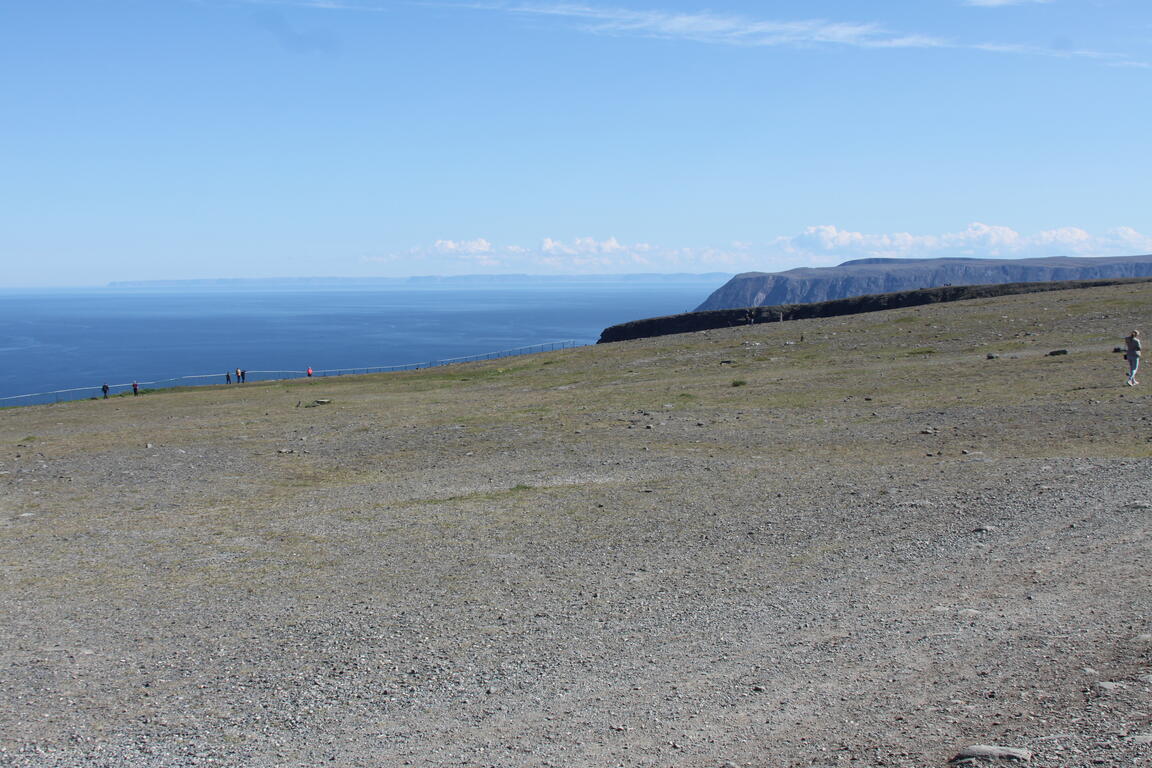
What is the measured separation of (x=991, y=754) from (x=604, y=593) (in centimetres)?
510

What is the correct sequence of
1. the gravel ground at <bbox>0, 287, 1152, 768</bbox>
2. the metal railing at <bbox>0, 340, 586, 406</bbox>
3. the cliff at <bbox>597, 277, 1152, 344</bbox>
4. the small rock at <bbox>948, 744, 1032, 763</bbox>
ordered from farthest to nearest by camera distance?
the cliff at <bbox>597, 277, 1152, 344</bbox>, the metal railing at <bbox>0, 340, 586, 406</bbox>, the gravel ground at <bbox>0, 287, 1152, 768</bbox>, the small rock at <bbox>948, 744, 1032, 763</bbox>

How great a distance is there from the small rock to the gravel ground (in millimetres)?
102

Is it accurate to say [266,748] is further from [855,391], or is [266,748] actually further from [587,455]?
[855,391]

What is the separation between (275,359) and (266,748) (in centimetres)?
16332

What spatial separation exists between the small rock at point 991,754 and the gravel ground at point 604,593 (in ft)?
0.33

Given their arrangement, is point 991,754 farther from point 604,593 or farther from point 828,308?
point 828,308

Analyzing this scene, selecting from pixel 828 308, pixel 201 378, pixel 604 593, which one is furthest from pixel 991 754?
pixel 201 378

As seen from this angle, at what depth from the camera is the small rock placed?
19.5 feet

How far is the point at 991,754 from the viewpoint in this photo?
6.00 m

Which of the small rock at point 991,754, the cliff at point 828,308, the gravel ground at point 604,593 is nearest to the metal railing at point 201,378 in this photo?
the cliff at point 828,308

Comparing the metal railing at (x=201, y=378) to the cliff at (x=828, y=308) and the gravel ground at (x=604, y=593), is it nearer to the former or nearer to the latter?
the cliff at (x=828, y=308)

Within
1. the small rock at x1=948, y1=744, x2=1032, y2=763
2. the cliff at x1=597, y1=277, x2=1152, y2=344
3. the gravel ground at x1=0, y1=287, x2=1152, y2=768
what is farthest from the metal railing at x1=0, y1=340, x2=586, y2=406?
the small rock at x1=948, y1=744, x2=1032, y2=763

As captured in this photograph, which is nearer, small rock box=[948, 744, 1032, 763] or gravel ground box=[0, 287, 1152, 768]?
small rock box=[948, 744, 1032, 763]

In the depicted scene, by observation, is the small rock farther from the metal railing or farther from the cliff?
the cliff
